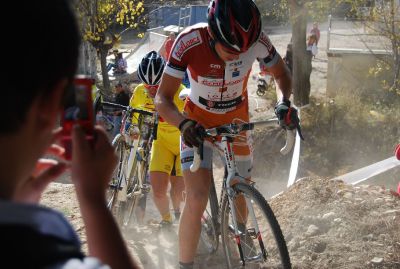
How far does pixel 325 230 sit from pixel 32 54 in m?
4.08

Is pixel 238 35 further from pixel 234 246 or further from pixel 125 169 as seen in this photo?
pixel 125 169

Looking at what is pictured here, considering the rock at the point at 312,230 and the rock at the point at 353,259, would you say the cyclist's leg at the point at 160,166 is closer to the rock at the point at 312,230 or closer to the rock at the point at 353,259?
the rock at the point at 312,230

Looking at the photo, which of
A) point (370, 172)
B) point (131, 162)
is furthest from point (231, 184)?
point (370, 172)

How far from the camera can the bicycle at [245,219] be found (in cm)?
371

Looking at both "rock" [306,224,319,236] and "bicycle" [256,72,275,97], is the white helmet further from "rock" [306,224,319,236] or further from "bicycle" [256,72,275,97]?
"bicycle" [256,72,275,97]

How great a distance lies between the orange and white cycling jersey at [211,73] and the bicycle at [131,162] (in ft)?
3.52

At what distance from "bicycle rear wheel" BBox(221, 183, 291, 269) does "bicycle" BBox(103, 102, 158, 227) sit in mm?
1462

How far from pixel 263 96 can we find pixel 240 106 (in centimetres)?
1070

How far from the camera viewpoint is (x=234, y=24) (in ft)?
12.2

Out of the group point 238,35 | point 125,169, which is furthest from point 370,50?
point 238,35

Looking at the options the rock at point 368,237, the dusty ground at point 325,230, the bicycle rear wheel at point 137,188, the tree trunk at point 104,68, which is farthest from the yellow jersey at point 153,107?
the tree trunk at point 104,68

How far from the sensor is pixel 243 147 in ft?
14.3

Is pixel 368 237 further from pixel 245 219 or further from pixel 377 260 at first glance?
pixel 245 219

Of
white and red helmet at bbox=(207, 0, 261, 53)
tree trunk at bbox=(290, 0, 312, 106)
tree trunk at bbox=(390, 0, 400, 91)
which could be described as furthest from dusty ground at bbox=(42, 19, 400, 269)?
tree trunk at bbox=(290, 0, 312, 106)
